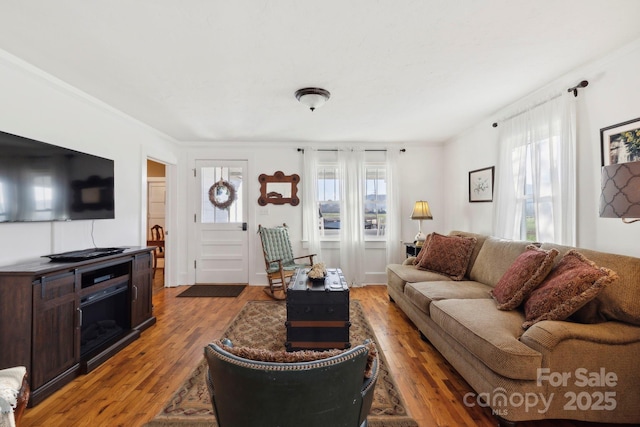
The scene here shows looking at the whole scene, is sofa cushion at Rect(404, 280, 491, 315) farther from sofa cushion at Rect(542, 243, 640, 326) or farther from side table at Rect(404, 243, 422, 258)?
side table at Rect(404, 243, 422, 258)

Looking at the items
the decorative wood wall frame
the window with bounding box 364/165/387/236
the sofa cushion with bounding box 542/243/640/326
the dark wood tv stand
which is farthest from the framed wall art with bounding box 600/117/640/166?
the dark wood tv stand

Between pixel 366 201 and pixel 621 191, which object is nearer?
pixel 621 191

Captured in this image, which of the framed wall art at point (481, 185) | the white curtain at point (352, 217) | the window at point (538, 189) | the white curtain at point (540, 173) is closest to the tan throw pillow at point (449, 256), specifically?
the white curtain at point (540, 173)

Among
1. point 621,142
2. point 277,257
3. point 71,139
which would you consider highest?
point 71,139

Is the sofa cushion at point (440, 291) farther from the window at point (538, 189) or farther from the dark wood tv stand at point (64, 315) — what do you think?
the dark wood tv stand at point (64, 315)

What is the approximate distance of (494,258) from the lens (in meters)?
2.86

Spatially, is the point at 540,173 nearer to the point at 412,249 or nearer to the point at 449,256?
the point at 449,256

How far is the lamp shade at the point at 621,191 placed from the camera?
Answer: 1.30 m

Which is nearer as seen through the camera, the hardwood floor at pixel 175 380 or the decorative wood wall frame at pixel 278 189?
the hardwood floor at pixel 175 380

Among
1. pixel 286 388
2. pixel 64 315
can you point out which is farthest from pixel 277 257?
pixel 286 388

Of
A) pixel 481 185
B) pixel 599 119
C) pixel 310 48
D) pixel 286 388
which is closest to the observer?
pixel 286 388

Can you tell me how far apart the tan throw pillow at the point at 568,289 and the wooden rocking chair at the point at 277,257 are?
272 centimetres

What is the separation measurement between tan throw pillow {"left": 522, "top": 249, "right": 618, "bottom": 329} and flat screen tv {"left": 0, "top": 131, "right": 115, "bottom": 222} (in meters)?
3.58

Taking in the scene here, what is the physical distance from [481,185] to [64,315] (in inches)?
178
